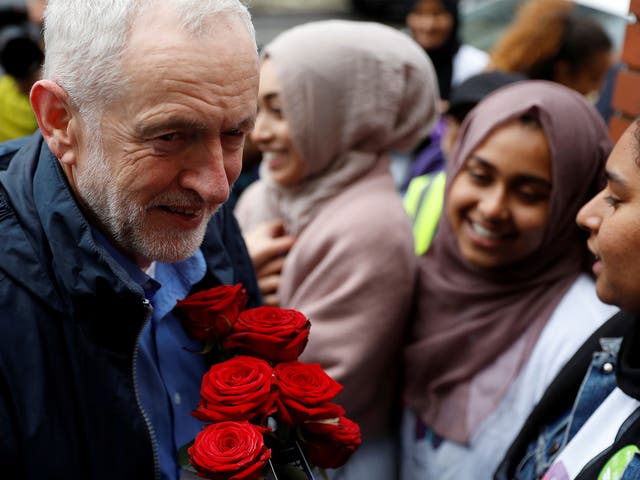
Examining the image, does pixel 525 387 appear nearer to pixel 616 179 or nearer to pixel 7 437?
pixel 616 179

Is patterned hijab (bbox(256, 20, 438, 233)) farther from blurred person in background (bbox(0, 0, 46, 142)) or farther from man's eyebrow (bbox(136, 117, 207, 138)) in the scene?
blurred person in background (bbox(0, 0, 46, 142))

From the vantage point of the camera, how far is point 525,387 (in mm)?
2252

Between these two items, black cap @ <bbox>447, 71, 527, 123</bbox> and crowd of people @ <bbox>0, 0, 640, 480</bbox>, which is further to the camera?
black cap @ <bbox>447, 71, 527, 123</bbox>

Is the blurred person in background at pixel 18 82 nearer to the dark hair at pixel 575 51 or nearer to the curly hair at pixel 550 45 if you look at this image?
the curly hair at pixel 550 45

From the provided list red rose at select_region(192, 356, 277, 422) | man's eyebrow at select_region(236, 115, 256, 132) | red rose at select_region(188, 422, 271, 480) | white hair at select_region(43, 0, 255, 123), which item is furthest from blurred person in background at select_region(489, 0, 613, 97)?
red rose at select_region(188, 422, 271, 480)

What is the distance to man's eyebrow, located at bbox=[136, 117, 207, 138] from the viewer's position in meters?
1.39

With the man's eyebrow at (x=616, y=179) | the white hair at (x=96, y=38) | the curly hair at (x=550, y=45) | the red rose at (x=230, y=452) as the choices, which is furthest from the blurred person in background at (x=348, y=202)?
the curly hair at (x=550, y=45)

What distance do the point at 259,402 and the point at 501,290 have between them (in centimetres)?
132

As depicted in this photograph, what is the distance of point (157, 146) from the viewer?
1.43 meters

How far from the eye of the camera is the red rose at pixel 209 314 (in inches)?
63.2

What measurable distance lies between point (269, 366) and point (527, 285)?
49.2 inches

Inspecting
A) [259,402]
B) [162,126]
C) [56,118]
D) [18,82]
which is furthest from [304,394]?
[18,82]

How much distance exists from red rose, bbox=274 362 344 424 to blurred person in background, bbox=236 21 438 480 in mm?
927

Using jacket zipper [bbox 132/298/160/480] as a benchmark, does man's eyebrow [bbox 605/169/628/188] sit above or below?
above
